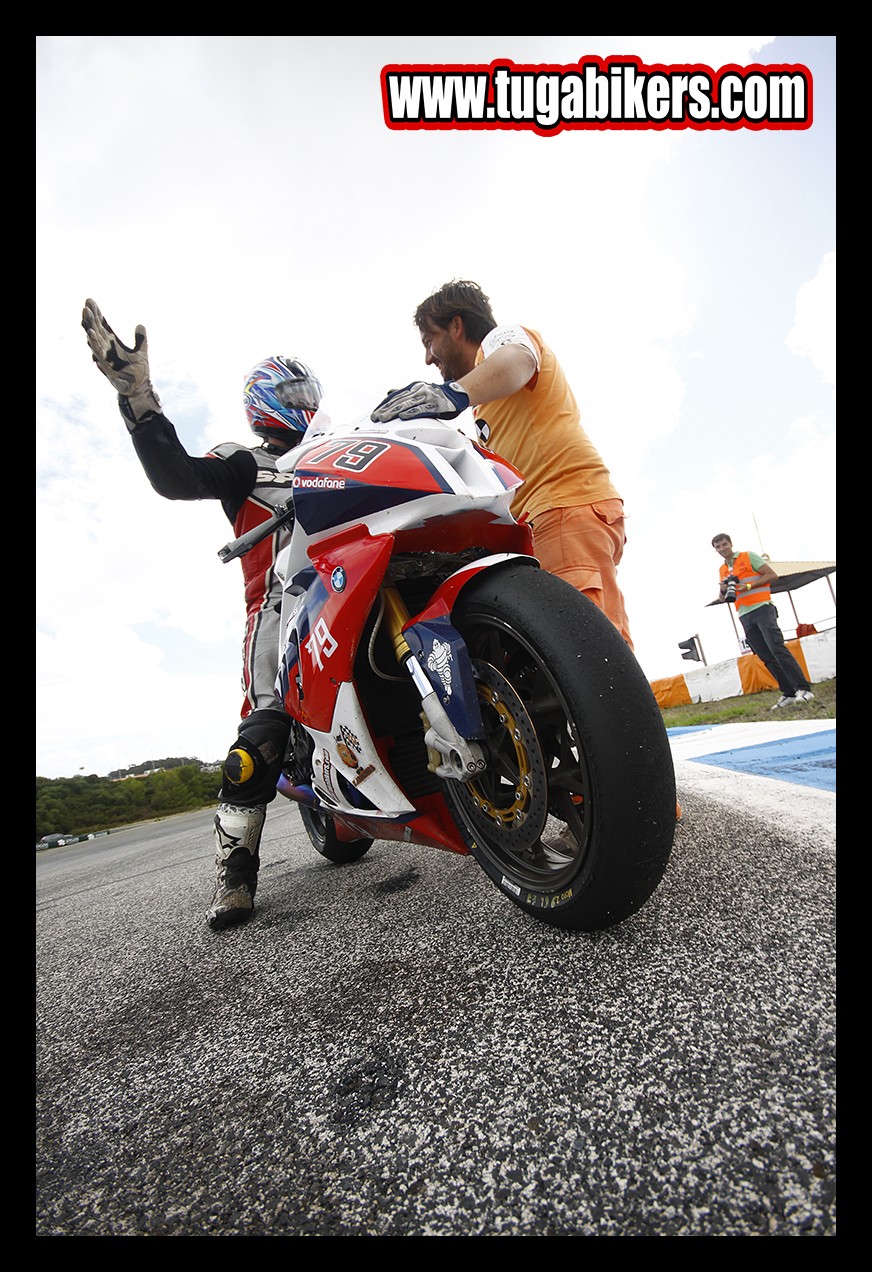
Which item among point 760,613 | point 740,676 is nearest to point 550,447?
point 760,613

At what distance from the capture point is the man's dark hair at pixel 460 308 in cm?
219

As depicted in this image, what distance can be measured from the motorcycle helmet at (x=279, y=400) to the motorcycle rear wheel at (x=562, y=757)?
1.47 m

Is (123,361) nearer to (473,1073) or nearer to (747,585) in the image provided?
(473,1073)

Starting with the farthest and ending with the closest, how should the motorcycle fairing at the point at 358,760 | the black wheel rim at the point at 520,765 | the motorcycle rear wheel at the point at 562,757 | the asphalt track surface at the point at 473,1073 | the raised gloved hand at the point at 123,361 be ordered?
the raised gloved hand at the point at 123,361, the motorcycle fairing at the point at 358,760, the black wheel rim at the point at 520,765, the motorcycle rear wheel at the point at 562,757, the asphalt track surface at the point at 473,1073

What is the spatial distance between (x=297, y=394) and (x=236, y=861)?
1710 mm

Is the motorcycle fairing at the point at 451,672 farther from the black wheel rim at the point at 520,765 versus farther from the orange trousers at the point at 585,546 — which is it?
the orange trousers at the point at 585,546

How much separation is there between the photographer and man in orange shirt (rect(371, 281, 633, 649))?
451 centimetres

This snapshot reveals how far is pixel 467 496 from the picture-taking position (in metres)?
Answer: 1.19

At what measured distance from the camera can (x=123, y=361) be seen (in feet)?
5.88

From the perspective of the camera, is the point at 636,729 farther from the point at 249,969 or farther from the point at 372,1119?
the point at 249,969

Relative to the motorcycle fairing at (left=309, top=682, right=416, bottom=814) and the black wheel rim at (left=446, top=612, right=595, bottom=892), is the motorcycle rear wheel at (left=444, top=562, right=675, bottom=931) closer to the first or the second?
the black wheel rim at (left=446, top=612, right=595, bottom=892)

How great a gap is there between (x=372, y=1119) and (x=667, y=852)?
0.54m

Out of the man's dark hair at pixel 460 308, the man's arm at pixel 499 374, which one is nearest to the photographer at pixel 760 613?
the man's dark hair at pixel 460 308
